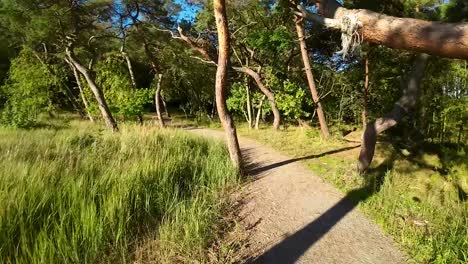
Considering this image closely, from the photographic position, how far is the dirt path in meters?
4.55

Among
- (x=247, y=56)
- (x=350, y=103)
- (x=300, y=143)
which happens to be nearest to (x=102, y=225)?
(x=300, y=143)

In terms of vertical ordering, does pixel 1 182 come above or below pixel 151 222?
above

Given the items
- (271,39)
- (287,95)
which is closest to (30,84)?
(271,39)

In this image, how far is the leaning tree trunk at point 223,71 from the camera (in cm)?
727

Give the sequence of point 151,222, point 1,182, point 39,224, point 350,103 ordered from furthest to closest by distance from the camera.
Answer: point 350,103, point 151,222, point 1,182, point 39,224

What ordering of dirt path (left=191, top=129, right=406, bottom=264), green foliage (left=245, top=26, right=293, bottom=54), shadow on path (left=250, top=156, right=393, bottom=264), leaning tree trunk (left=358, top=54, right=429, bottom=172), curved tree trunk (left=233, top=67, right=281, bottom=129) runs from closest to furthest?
1. shadow on path (left=250, top=156, right=393, bottom=264)
2. dirt path (left=191, top=129, right=406, bottom=264)
3. leaning tree trunk (left=358, top=54, right=429, bottom=172)
4. green foliage (left=245, top=26, right=293, bottom=54)
5. curved tree trunk (left=233, top=67, right=281, bottom=129)

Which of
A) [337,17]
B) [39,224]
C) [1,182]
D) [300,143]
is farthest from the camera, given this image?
[300,143]

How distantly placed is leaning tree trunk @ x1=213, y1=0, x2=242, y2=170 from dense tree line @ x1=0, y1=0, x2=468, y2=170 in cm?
2

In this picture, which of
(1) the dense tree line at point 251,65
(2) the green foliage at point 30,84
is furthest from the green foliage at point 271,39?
(2) the green foliage at point 30,84

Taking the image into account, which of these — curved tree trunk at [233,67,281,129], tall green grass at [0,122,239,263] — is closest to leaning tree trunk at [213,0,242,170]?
tall green grass at [0,122,239,263]

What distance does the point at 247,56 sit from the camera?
61.4ft

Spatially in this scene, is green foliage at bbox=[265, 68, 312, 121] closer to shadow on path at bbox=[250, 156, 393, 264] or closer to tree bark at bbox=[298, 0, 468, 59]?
shadow on path at bbox=[250, 156, 393, 264]

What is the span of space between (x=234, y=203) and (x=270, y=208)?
0.61 metres

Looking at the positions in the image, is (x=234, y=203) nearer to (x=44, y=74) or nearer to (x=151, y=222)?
(x=151, y=222)
